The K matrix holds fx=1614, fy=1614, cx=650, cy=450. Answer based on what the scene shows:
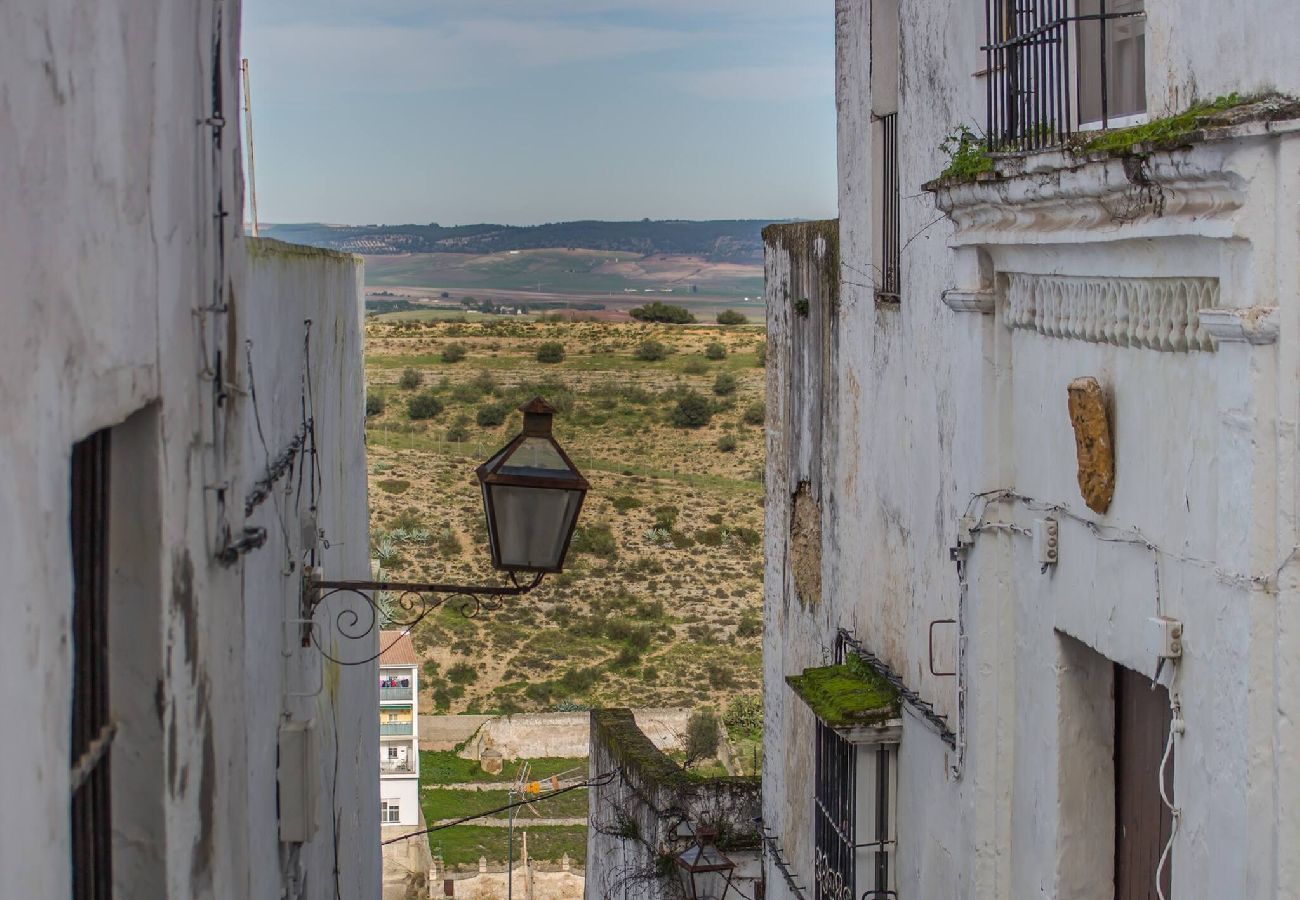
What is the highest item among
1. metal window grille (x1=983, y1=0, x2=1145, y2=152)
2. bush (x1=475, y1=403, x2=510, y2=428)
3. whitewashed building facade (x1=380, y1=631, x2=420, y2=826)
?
metal window grille (x1=983, y1=0, x2=1145, y2=152)

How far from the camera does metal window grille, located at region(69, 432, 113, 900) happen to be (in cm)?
346

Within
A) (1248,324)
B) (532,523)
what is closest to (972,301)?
(532,523)

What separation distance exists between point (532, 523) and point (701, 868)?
21.6ft

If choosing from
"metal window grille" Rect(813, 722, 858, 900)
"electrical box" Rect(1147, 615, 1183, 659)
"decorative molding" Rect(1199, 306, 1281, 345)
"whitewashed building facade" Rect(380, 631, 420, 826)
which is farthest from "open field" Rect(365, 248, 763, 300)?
"decorative molding" Rect(1199, 306, 1281, 345)

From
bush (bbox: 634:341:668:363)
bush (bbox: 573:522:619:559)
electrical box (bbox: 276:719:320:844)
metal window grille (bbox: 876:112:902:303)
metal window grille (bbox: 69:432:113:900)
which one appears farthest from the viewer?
bush (bbox: 634:341:668:363)

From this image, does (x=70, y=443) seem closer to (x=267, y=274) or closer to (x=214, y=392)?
(x=214, y=392)

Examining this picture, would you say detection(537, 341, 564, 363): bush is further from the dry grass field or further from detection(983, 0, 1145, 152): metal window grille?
detection(983, 0, 1145, 152): metal window grille

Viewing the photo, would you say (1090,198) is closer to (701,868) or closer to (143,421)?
(143,421)

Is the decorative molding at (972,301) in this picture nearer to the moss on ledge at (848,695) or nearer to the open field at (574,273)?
the moss on ledge at (848,695)

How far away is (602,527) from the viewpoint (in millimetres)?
42500

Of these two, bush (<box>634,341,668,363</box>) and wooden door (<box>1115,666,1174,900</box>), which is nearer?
wooden door (<box>1115,666,1174,900</box>)

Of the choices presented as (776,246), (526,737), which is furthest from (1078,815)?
(526,737)

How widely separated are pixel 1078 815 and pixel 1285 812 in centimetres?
186

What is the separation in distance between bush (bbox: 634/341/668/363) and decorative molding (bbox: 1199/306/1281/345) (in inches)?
2466
